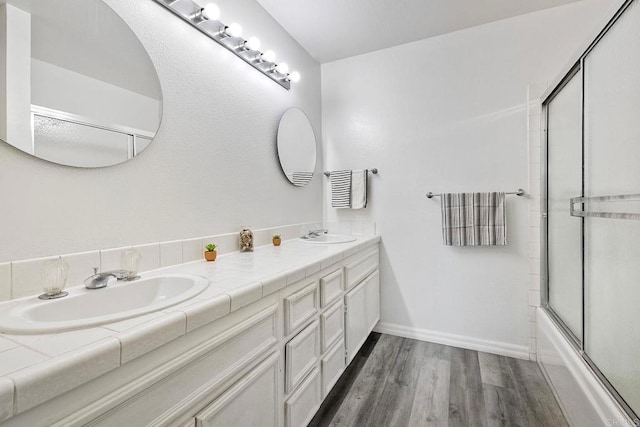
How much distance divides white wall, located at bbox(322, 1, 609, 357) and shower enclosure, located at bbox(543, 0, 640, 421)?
1.21 ft

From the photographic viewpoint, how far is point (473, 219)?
2078 millimetres

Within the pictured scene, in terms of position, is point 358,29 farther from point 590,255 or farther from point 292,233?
point 590,255

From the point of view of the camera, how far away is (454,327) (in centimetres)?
224

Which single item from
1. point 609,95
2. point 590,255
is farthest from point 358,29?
point 590,255

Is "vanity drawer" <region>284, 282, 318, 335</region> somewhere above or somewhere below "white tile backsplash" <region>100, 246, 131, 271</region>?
below

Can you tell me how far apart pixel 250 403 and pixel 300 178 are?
1609 millimetres

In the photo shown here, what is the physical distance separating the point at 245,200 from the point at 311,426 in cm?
120

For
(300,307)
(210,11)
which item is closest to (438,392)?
(300,307)

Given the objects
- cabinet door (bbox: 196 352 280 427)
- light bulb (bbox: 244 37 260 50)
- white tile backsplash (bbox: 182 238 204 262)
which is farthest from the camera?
light bulb (bbox: 244 37 260 50)

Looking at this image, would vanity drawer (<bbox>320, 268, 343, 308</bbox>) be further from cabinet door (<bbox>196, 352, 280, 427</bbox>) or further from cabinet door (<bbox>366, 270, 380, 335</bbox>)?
cabinet door (<bbox>366, 270, 380, 335</bbox>)

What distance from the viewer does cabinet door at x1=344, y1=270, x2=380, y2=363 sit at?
1775 millimetres

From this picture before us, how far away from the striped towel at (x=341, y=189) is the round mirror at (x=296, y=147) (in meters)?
0.21

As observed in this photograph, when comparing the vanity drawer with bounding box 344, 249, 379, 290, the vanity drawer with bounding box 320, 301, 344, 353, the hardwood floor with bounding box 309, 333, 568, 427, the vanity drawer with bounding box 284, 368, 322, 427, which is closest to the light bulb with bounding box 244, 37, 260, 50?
the vanity drawer with bounding box 344, 249, 379, 290

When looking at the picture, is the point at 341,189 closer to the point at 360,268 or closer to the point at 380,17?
the point at 360,268
